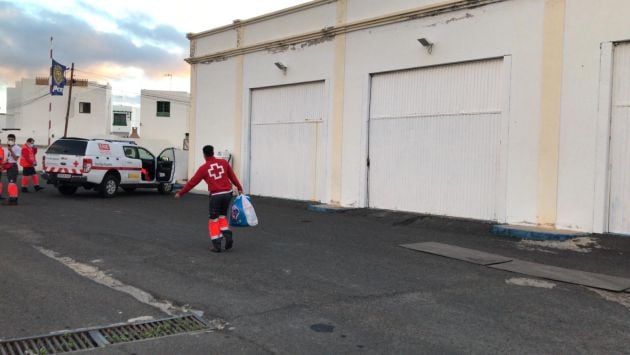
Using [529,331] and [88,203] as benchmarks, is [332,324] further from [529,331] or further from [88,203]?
[88,203]

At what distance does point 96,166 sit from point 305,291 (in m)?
12.7

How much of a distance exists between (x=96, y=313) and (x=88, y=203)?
36.9 ft

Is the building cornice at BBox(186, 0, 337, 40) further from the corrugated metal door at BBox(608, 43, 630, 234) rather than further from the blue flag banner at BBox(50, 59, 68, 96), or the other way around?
the blue flag banner at BBox(50, 59, 68, 96)

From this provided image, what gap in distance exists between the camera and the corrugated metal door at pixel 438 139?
12.7m

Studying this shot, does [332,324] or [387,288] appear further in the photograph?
[387,288]

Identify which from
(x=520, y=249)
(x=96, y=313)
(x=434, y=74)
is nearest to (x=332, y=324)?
(x=96, y=313)

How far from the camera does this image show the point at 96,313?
548cm

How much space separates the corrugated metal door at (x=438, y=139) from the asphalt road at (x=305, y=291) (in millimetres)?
1779

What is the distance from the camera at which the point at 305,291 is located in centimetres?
656

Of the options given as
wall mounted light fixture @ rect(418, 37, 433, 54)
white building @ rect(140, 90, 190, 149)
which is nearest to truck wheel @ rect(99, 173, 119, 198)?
wall mounted light fixture @ rect(418, 37, 433, 54)

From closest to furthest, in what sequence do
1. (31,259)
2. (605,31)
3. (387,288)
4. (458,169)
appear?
1. (387,288)
2. (31,259)
3. (605,31)
4. (458,169)

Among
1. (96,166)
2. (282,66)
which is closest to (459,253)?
(282,66)

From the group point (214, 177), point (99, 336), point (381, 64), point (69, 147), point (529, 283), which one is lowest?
point (99, 336)

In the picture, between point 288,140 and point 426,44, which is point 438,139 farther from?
point 288,140
